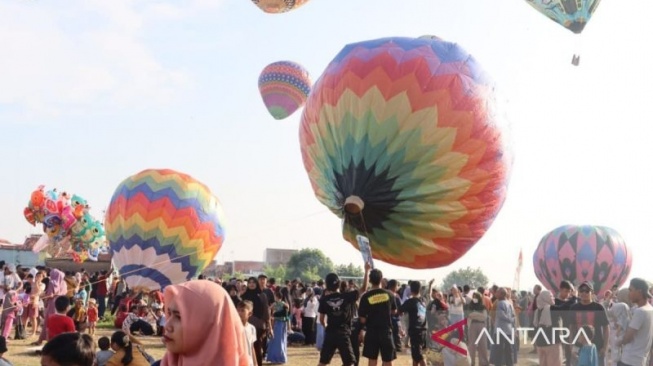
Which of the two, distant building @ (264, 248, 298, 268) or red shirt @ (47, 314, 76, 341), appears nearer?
red shirt @ (47, 314, 76, 341)

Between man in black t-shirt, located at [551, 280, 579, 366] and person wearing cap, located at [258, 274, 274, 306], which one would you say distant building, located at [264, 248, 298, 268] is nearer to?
person wearing cap, located at [258, 274, 274, 306]

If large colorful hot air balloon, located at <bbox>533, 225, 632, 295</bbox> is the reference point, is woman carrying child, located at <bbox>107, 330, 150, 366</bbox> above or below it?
below

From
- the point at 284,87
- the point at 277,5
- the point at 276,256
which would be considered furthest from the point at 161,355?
the point at 276,256

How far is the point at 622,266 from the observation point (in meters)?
26.2

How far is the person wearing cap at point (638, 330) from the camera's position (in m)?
7.59

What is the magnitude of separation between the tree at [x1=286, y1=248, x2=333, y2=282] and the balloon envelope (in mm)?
87788

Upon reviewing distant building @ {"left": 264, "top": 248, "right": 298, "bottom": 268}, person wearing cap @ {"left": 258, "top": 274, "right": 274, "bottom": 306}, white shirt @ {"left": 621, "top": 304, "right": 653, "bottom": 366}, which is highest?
distant building @ {"left": 264, "top": 248, "right": 298, "bottom": 268}

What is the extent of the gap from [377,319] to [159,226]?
33.0ft

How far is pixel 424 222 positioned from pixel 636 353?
311 cm

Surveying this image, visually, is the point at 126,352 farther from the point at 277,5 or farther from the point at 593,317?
the point at 277,5

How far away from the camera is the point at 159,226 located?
61.0 ft

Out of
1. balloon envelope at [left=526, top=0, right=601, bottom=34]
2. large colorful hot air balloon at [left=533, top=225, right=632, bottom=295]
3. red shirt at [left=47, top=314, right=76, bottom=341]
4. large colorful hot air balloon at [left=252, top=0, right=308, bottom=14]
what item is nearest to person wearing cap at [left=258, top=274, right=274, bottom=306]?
red shirt at [left=47, top=314, right=76, bottom=341]

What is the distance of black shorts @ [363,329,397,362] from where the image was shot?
992 cm

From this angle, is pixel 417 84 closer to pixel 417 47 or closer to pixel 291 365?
pixel 417 47
